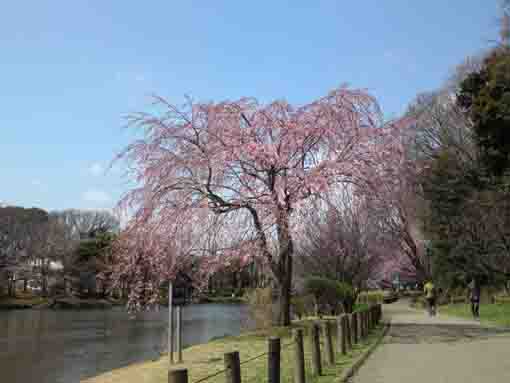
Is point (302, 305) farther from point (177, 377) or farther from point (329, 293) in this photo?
point (177, 377)

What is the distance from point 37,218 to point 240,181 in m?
63.1

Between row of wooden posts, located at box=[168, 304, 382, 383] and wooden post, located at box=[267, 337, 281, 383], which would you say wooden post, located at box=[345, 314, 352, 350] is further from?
wooden post, located at box=[267, 337, 281, 383]

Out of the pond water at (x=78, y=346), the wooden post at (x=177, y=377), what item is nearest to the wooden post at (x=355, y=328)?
the pond water at (x=78, y=346)

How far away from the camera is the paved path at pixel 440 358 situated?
902cm

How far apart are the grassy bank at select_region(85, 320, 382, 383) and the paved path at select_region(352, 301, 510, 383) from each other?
495mm

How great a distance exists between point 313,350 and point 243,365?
260 cm

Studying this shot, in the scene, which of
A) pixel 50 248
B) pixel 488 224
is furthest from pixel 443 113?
pixel 50 248

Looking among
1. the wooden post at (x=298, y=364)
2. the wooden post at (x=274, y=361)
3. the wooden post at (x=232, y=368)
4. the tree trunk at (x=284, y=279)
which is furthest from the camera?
the tree trunk at (x=284, y=279)

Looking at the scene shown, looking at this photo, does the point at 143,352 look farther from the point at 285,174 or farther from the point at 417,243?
the point at 417,243

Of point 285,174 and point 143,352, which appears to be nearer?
point 285,174

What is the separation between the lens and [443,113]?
110 ft

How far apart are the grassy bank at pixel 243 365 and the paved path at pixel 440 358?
495 mm

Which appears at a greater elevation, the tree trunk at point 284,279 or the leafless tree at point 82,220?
the leafless tree at point 82,220

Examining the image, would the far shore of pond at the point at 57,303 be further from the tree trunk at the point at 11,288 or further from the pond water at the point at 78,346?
the pond water at the point at 78,346
